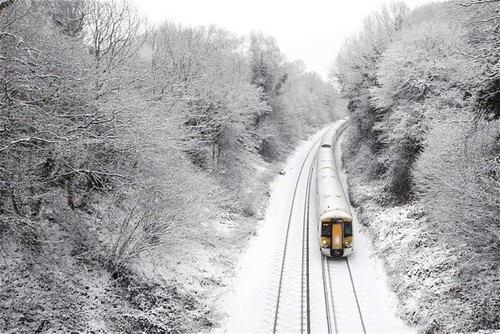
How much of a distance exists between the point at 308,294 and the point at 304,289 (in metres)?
0.61

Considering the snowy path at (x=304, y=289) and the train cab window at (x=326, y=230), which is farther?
the train cab window at (x=326, y=230)

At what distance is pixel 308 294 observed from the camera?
14.4 m

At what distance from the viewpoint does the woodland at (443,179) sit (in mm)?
11281

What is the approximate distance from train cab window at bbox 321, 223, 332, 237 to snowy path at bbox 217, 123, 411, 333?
1.42 metres

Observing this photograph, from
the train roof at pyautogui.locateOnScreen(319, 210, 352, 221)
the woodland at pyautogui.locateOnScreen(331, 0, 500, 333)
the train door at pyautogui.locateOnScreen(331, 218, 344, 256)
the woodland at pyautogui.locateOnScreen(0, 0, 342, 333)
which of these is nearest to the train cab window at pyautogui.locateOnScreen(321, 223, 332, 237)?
the train door at pyautogui.locateOnScreen(331, 218, 344, 256)

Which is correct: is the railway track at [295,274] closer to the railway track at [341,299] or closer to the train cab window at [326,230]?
the railway track at [341,299]

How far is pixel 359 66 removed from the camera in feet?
110

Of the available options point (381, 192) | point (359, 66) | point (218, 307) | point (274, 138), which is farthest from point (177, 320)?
point (274, 138)

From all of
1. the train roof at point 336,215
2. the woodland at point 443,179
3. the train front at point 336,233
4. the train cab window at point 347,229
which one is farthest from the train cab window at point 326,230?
the woodland at point 443,179

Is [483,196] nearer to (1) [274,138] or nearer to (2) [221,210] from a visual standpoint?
(2) [221,210]

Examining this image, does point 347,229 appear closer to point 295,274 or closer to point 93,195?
point 295,274

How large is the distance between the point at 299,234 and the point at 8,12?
55.0 ft

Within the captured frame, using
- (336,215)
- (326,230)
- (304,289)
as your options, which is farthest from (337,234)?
(304,289)

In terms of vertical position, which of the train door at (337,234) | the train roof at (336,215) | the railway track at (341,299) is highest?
the train roof at (336,215)
